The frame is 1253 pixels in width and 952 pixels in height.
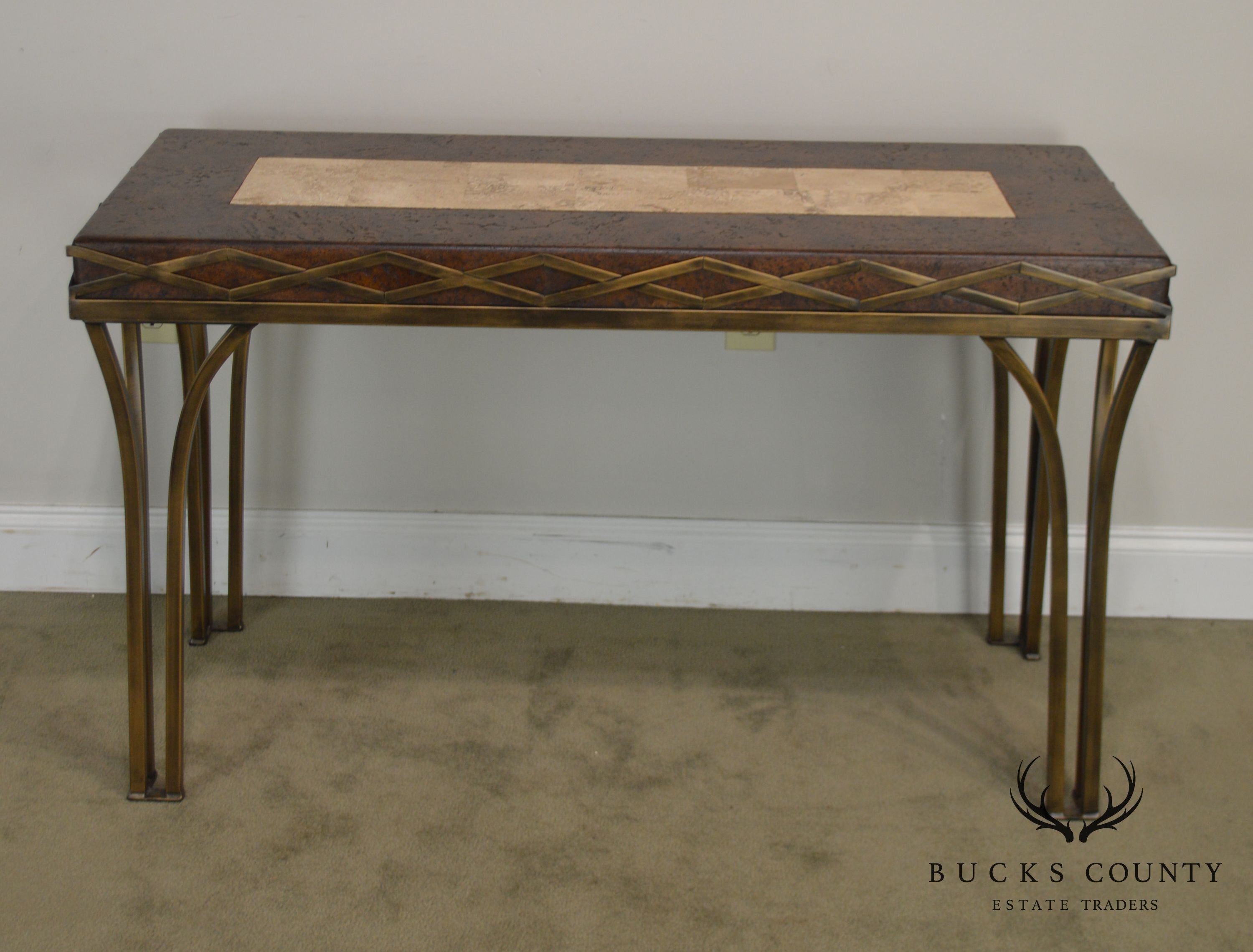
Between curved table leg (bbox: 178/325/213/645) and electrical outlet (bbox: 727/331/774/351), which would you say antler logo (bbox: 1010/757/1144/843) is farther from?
curved table leg (bbox: 178/325/213/645)

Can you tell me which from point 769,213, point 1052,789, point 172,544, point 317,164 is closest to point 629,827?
point 1052,789

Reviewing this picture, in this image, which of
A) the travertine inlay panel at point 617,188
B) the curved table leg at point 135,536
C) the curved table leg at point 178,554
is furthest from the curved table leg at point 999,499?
the curved table leg at point 135,536

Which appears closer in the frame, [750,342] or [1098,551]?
[1098,551]

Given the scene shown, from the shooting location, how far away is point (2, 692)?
5.90 ft

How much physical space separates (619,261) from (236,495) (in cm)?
92

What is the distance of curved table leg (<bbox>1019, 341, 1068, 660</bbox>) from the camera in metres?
1.82

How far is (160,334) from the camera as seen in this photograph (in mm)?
1938

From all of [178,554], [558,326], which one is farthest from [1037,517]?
[178,554]

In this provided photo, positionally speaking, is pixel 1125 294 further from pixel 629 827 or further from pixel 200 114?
pixel 200 114

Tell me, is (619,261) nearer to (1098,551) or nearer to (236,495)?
(1098,551)

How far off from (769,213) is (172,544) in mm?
861

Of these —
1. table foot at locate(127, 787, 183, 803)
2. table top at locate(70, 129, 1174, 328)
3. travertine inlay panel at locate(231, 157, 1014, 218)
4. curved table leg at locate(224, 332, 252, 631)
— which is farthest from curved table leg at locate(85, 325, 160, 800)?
curved table leg at locate(224, 332, 252, 631)

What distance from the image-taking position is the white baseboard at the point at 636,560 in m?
2.06

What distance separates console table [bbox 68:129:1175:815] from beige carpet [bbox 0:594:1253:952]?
0.13 m
